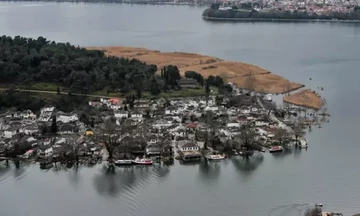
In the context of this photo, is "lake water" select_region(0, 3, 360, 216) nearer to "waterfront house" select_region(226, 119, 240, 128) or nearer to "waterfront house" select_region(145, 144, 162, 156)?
"waterfront house" select_region(145, 144, 162, 156)

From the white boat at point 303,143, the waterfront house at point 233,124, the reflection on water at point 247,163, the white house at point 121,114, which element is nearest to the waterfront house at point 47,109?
the white house at point 121,114

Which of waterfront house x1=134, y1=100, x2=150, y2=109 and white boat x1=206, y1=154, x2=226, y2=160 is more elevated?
waterfront house x1=134, y1=100, x2=150, y2=109

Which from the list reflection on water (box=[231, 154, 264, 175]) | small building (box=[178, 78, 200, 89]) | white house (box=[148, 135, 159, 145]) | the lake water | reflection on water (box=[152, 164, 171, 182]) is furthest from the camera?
small building (box=[178, 78, 200, 89])

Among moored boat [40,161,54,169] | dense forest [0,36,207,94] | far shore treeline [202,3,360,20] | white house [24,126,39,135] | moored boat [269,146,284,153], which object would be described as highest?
far shore treeline [202,3,360,20]

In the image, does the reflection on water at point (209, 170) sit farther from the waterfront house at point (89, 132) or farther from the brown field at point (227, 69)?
the brown field at point (227, 69)

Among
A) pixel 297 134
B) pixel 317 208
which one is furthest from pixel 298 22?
pixel 317 208

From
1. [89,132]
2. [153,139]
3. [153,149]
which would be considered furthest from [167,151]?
[89,132]

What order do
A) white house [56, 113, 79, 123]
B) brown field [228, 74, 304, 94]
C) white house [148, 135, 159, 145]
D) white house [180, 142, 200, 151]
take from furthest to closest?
brown field [228, 74, 304, 94], white house [56, 113, 79, 123], white house [148, 135, 159, 145], white house [180, 142, 200, 151]

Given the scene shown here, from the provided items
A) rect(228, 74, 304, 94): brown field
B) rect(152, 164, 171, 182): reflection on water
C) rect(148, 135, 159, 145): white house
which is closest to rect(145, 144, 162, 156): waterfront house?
rect(148, 135, 159, 145): white house
